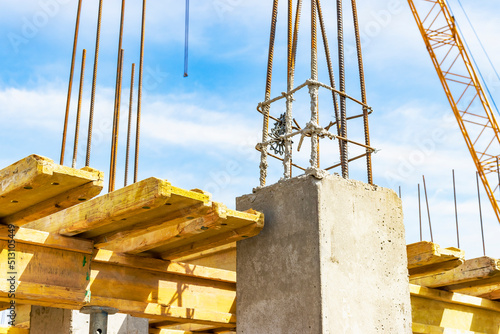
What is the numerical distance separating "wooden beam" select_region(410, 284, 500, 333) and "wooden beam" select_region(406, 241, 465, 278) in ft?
3.36

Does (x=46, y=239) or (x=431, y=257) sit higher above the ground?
(x=431, y=257)

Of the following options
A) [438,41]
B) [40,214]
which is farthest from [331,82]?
[438,41]

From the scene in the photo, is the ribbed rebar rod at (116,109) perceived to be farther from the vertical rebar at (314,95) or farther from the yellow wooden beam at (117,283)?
the vertical rebar at (314,95)

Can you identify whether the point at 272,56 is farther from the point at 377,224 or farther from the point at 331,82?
the point at 377,224

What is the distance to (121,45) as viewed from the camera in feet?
36.1

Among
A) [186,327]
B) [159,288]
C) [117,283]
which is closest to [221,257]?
[159,288]

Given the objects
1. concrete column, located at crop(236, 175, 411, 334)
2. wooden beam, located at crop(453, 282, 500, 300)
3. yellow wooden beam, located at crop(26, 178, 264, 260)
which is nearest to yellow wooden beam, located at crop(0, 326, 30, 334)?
yellow wooden beam, located at crop(26, 178, 264, 260)

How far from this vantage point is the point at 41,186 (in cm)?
564

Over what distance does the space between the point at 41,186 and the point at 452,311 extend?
309 inches

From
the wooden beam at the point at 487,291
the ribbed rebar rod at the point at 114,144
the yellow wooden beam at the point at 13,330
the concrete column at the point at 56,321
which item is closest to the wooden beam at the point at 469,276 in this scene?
the wooden beam at the point at 487,291

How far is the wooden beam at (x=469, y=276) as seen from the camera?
9819 millimetres

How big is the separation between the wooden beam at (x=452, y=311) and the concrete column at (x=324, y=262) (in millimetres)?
2953

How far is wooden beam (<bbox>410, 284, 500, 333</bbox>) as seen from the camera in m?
10.3

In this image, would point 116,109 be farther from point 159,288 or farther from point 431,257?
point 431,257
